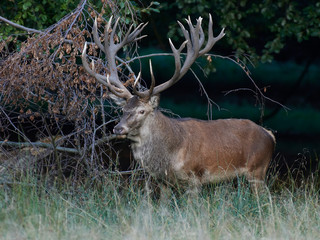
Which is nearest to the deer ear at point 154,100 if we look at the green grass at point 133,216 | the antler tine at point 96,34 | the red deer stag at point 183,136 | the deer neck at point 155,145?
the red deer stag at point 183,136

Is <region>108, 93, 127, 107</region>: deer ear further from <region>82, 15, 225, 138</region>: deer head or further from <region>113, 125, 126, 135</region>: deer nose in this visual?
<region>113, 125, 126, 135</region>: deer nose

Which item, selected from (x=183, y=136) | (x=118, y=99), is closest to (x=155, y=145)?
(x=183, y=136)

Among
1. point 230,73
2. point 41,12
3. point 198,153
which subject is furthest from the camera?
point 230,73

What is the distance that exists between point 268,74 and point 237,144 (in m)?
3.30

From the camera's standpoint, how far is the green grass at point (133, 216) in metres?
4.75

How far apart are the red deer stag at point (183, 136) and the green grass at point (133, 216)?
415 millimetres

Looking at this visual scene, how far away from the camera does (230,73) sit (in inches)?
392

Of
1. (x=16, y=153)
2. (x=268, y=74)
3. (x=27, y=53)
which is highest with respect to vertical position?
(x=27, y=53)

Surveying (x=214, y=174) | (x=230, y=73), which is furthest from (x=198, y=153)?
(x=230, y=73)

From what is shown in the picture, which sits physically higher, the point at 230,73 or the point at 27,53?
the point at 27,53

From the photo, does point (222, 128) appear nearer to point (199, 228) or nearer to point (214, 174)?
point (214, 174)

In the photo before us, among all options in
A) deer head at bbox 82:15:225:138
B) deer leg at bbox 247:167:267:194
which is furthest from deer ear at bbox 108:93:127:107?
deer leg at bbox 247:167:267:194

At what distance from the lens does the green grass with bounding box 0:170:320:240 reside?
4.75 metres

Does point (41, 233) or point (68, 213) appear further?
point (68, 213)
